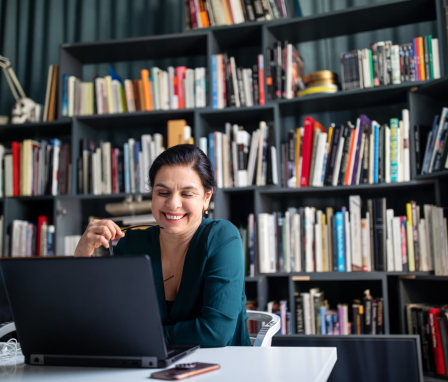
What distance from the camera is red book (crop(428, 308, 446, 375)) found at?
2314 millimetres

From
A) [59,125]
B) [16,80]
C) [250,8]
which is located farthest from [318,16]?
[16,80]

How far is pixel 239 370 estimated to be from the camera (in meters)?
0.87

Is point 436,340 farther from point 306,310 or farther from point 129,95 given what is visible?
point 129,95

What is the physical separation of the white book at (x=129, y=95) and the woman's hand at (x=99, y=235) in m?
1.66

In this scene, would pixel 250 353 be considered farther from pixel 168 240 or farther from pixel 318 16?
pixel 318 16

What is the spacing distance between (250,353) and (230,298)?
0.77 ft

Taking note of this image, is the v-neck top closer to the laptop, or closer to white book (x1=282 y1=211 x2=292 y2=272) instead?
the laptop

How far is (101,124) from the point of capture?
3.06 metres

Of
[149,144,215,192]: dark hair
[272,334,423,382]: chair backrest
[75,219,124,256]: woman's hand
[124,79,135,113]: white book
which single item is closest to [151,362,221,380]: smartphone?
[75,219,124,256]: woman's hand

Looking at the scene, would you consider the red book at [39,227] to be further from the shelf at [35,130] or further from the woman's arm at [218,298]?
the woman's arm at [218,298]

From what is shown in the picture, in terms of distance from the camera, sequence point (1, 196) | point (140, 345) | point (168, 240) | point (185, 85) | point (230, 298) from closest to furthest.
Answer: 1. point (140, 345)
2. point (230, 298)
3. point (168, 240)
4. point (185, 85)
5. point (1, 196)

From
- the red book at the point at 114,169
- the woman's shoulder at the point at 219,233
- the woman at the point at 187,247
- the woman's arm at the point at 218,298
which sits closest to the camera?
the woman's arm at the point at 218,298

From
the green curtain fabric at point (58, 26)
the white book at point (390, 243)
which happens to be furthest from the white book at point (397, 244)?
the green curtain fabric at point (58, 26)

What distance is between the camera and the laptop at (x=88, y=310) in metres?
0.87
